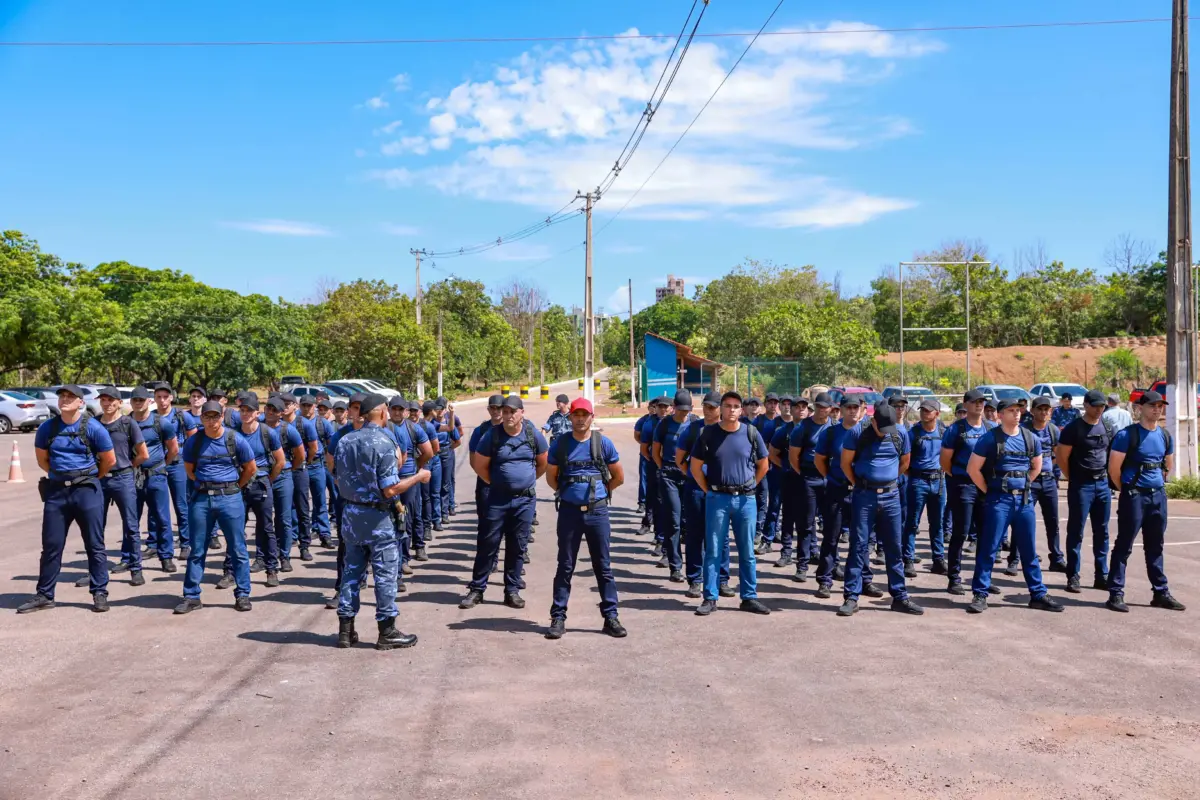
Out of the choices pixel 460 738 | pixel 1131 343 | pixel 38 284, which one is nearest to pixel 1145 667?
pixel 460 738

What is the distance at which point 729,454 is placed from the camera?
8047 mm

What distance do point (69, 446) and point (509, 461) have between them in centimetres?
Result: 390

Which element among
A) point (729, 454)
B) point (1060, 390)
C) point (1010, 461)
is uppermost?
point (1060, 390)

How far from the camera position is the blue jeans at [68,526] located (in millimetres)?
7992

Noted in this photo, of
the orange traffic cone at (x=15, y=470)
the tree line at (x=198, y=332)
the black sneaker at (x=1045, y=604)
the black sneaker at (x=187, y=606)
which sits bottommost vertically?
the black sneaker at (x=1045, y=604)

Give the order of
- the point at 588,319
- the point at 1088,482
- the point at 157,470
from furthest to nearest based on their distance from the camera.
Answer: the point at 588,319
the point at 157,470
the point at 1088,482

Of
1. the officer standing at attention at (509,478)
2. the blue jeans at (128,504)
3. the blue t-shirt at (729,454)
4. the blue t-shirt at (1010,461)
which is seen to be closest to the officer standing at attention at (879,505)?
the blue t-shirt at (1010,461)

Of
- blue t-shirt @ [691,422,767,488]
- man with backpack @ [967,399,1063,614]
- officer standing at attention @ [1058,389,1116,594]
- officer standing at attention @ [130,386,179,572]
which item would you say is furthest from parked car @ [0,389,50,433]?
officer standing at attention @ [1058,389,1116,594]

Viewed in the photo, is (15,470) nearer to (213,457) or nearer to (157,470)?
(157,470)

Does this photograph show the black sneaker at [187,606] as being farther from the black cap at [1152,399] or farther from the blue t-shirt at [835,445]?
the black cap at [1152,399]

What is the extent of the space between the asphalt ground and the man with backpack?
0.24m

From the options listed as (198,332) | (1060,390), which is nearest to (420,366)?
(198,332)

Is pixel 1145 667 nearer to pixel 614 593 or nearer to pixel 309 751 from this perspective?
pixel 614 593

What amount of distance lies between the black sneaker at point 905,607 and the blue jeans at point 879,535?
0.03 metres
